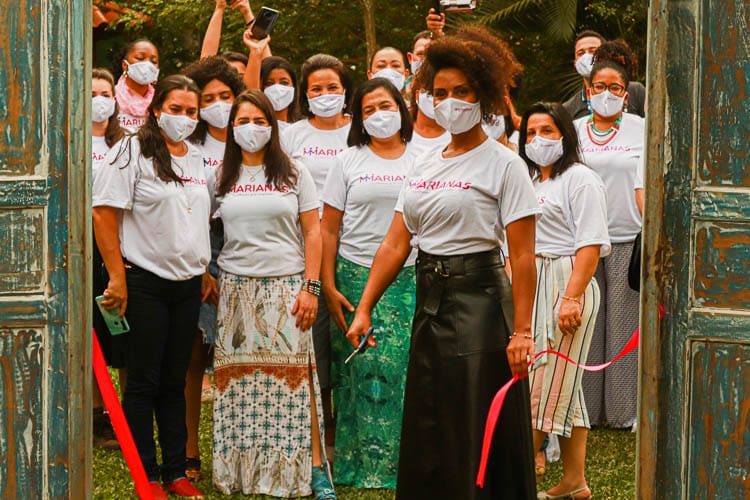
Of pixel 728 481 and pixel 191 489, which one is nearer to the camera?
pixel 728 481

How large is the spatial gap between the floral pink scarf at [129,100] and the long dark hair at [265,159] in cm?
166

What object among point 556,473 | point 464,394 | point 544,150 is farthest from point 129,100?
point 464,394

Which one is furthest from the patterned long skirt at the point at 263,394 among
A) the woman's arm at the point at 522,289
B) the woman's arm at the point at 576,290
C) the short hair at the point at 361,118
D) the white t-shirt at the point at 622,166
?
the white t-shirt at the point at 622,166

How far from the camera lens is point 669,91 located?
4.62 metres

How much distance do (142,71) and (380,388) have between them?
2.82 metres

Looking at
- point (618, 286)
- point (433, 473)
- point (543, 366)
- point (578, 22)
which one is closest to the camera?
point (433, 473)

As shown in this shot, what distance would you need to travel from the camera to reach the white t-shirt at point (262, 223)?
265 inches

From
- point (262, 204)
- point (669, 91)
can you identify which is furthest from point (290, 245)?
point (669, 91)

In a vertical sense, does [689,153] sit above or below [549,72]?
below

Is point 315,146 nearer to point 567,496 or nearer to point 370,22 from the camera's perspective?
point 567,496

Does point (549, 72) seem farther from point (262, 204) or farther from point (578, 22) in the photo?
point (262, 204)

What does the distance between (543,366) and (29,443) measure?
2944 mm

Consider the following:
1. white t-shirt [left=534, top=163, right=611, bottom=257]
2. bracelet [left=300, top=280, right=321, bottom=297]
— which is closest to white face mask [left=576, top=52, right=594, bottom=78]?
white t-shirt [left=534, top=163, right=611, bottom=257]

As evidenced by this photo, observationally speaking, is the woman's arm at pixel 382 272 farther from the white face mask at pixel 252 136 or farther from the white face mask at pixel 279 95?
the white face mask at pixel 279 95
